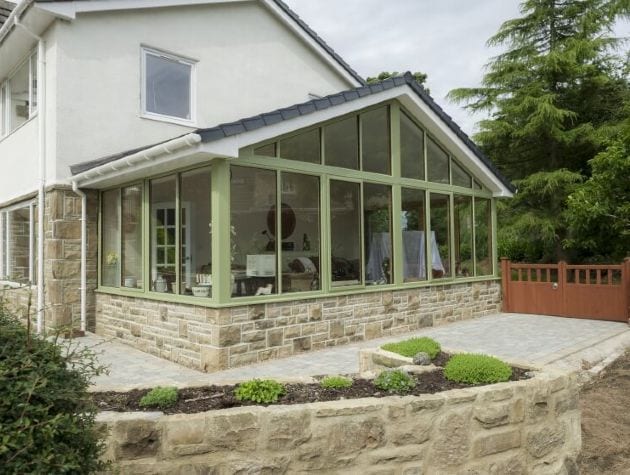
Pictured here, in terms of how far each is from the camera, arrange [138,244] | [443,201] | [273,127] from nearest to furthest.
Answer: [273,127] < [138,244] < [443,201]

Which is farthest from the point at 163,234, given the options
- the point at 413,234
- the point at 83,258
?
the point at 413,234

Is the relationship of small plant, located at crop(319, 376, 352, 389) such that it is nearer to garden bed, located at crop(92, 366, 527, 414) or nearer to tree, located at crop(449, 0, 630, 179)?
garden bed, located at crop(92, 366, 527, 414)

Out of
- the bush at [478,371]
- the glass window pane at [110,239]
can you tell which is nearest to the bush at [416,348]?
the bush at [478,371]

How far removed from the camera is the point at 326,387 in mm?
3889

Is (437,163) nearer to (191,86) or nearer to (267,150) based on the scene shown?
(267,150)

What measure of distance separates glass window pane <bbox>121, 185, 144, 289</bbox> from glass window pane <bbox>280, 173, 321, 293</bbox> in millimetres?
2477

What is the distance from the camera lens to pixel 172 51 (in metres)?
10.8

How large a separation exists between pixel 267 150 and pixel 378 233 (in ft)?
9.35

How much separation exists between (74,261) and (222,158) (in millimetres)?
4219

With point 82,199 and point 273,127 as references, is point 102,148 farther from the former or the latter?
point 273,127

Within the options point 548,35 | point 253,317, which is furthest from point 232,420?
point 548,35

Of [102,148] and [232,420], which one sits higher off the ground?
[102,148]

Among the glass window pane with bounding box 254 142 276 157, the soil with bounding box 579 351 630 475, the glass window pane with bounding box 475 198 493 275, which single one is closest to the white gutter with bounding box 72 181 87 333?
the glass window pane with bounding box 254 142 276 157

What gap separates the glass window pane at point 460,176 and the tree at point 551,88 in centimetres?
512
